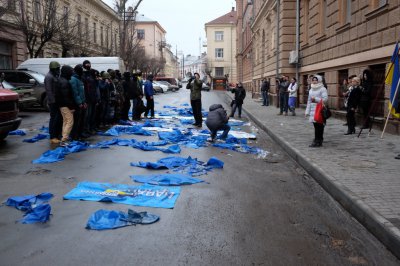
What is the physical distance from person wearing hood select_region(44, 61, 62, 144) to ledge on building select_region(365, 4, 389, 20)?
27.8 feet

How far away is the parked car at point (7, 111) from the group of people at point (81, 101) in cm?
79

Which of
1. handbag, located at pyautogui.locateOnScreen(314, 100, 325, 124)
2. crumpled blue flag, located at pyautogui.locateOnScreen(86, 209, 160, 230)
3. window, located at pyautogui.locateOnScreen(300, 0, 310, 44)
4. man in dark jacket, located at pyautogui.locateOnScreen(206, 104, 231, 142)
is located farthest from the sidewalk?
window, located at pyautogui.locateOnScreen(300, 0, 310, 44)

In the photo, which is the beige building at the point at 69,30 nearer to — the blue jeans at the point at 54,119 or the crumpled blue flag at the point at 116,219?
the blue jeans at the point at 54,119

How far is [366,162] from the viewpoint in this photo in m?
7.35

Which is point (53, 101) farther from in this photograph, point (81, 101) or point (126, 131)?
point (126, 131)

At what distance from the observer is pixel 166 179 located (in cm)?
629

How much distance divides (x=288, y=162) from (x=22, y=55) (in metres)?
25.6

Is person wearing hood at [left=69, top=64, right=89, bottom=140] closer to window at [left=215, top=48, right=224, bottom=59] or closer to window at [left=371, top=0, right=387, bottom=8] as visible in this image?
window at [left=371, top=0, right=387, bottom=8]

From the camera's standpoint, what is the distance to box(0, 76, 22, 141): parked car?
911cm

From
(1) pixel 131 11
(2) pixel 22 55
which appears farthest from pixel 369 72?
(1) pixel 131 11

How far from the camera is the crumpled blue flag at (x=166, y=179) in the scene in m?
6.18

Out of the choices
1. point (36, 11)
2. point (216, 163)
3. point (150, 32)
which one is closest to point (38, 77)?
point (36, 11)

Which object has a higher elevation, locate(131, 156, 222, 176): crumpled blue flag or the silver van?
the silver van

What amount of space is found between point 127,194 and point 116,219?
1.01m
